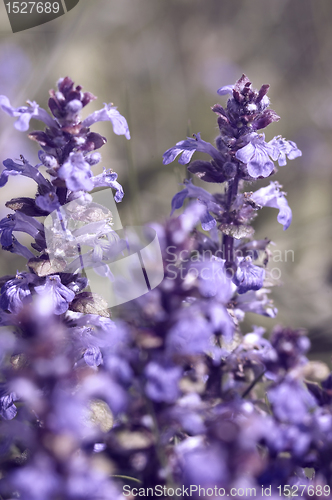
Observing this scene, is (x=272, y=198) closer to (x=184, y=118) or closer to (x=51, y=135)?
(x=51, y=135)

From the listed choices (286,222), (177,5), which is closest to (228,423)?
(286,222)

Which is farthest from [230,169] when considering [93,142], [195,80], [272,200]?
[195,80]

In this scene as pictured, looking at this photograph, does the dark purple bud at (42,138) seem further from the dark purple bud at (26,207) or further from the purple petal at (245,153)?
the purple petal at (245,153)

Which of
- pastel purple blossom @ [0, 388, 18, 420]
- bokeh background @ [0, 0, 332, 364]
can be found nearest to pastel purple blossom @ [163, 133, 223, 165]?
pastel purple blossom @ [0, 388, 18, 420]

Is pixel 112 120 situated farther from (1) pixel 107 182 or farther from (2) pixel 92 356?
(2) pixel 92 356

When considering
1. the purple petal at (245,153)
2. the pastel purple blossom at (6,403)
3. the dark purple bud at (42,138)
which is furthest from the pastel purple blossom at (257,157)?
the pastel purple blossom at (6,403)

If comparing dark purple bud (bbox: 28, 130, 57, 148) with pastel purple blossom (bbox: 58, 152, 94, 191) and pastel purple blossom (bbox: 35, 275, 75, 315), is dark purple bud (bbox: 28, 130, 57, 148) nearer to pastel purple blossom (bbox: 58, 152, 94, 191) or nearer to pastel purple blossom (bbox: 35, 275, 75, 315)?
pastel purple blossom (bbox: 58, 152, 94, 191)
